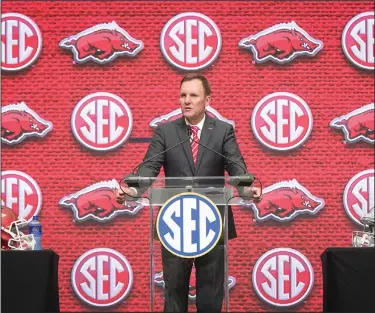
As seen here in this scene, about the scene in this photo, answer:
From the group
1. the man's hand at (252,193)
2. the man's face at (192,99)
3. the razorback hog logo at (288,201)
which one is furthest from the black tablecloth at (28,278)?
the razorback hog logo at (288,201)

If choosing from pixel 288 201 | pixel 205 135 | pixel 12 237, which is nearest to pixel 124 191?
pixel 205 135

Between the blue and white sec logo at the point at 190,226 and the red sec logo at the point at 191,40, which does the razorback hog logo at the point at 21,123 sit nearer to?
the red sec logo at the point at 191,40

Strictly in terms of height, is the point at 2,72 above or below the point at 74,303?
above

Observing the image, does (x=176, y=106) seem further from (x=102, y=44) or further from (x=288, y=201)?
(x=288, y=201)

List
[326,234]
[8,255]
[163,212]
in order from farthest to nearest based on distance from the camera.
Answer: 1. [326,234]
2. [8,255]
3. [163,212]

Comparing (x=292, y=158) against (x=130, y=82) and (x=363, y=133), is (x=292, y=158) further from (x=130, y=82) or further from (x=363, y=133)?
(x=130, y=82)

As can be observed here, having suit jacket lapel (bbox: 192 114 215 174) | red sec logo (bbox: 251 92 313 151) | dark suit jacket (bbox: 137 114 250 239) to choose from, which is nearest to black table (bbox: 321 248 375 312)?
dark suit jacket (bbox: 137 114 250 239)

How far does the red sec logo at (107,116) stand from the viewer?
577 centimetres

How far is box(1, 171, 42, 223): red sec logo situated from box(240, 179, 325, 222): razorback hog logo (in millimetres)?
1676

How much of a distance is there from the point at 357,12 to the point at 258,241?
1.93 m

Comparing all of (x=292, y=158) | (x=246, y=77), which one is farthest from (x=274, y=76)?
(x=292, y=158)

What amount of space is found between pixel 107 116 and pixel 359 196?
2037mm

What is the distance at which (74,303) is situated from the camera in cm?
571

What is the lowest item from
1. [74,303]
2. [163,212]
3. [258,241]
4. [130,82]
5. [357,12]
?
[74,303]
